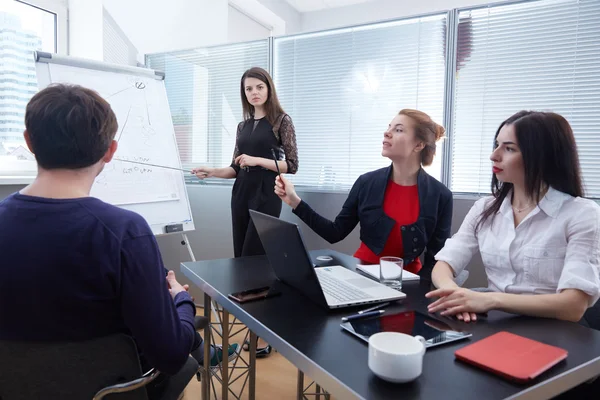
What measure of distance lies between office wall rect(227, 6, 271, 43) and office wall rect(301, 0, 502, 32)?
604 millimetres

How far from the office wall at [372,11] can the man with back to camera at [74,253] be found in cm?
426

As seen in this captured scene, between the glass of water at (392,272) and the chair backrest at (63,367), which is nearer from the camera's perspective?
the chair backrest at (63,367)

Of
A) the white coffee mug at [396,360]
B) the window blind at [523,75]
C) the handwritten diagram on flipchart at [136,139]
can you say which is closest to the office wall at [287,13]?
the handwritten diagram on flipchart at [136,139]

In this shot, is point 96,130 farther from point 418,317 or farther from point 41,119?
point 418,317

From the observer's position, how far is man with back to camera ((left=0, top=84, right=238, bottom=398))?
2.68 ft

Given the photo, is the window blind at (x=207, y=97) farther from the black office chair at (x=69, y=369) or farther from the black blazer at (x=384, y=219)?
the black office chair at (x=69, y=369)

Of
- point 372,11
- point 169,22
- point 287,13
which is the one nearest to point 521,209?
point 169,22

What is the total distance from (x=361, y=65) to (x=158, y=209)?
1.51 m

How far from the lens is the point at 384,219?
183 cm

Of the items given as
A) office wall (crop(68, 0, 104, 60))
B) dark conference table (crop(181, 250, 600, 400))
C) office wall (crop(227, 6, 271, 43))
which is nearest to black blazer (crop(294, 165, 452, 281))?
dark conference table (crop(181, 250, 600, 400))

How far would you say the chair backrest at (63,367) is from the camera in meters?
0.81

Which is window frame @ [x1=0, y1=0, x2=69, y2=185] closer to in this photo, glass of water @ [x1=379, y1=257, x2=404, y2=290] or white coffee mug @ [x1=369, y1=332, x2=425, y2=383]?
glass of water @ [x1=379, y1=257, x2=404, y2=290]

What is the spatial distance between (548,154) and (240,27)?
13.2 ft

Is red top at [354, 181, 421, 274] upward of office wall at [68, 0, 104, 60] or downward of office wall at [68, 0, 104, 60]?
downward
